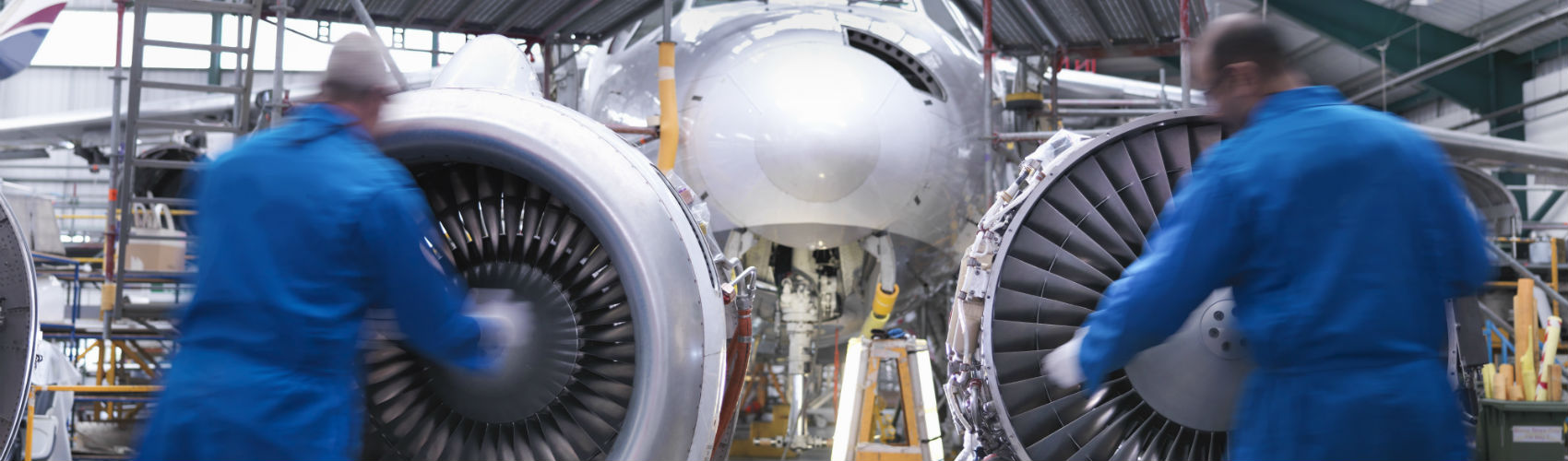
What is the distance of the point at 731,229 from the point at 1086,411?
2.58 meters

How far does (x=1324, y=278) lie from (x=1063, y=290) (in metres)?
1.72

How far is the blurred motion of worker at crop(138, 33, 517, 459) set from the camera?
8.32ft

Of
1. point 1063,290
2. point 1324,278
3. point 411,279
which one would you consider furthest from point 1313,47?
point 411,279

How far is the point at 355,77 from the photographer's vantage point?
9.05 ft

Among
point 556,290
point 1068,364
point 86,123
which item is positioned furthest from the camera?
point 86,123

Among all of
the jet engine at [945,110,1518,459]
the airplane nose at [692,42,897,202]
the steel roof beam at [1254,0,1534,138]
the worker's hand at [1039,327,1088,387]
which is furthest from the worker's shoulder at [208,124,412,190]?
the steel roof beam at [1254,0,1534,138]

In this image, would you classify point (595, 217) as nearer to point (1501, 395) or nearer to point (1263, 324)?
point (1263, 324)

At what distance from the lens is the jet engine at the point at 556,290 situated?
301 cm

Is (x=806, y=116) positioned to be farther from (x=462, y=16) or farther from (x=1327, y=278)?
(x=462, y=16)

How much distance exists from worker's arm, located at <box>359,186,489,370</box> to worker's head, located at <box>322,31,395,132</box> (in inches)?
10.6

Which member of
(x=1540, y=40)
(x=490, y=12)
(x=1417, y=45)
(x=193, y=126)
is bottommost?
(x=193, y=126)

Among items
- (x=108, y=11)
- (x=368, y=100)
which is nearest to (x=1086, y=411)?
(x=368, y=100)

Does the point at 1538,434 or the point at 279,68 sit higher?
the point at 279,68

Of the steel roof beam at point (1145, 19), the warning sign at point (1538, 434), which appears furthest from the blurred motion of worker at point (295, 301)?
the warning sign at point (1538, 434)
